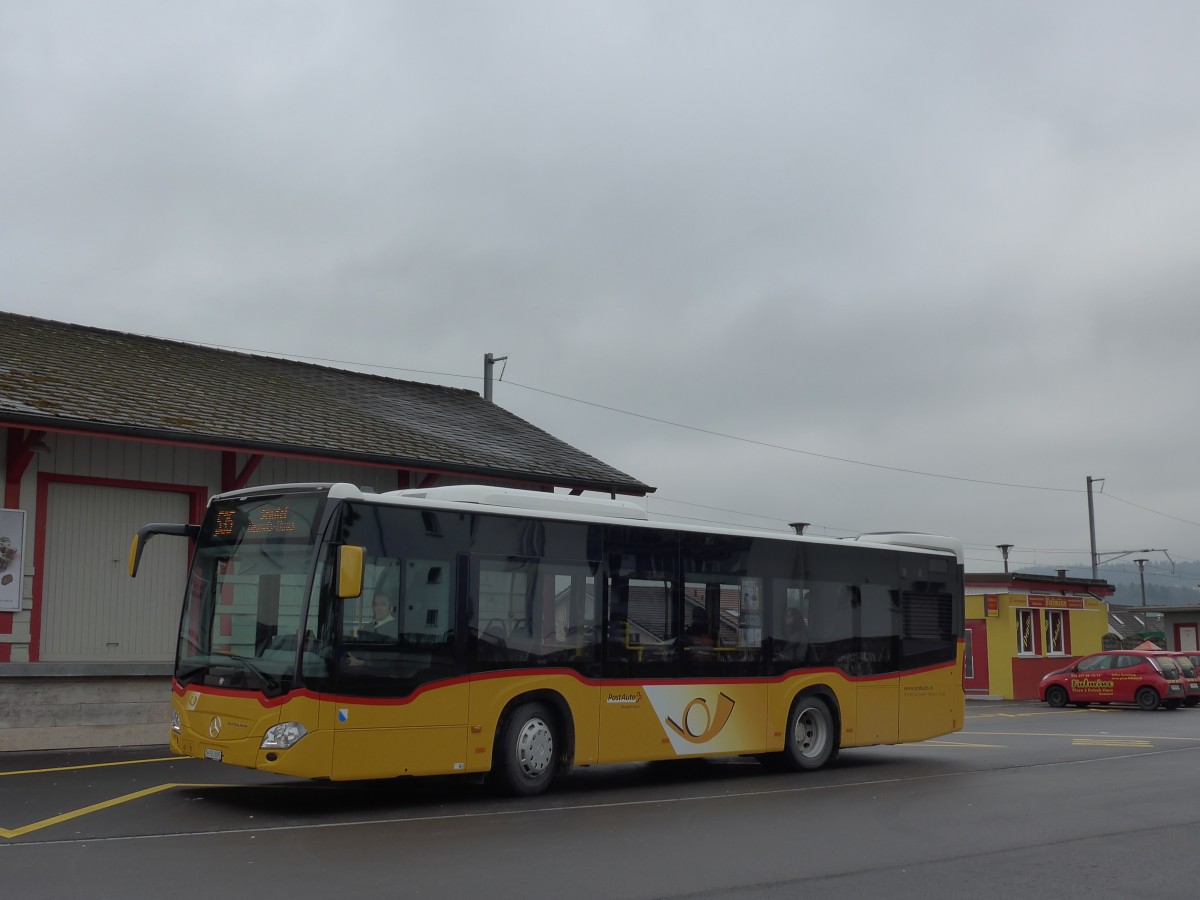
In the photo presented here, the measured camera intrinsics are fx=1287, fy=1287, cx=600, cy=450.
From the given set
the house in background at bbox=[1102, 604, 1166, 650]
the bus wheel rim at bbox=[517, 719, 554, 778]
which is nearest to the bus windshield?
the bus wheel rim at bbox=[517, 719, 554, 778]

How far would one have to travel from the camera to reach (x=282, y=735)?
10.8m

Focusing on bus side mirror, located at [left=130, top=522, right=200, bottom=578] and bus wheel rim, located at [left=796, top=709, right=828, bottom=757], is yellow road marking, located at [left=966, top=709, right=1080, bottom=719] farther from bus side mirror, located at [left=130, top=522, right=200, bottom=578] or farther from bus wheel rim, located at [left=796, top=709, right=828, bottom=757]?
bus side mirror, located at [left=130, top=522, right=200, bottom=578]

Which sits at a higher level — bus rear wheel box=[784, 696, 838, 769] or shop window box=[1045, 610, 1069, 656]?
shop window box=[1045, 610, 1069, 656]

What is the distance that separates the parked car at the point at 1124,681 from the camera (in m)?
31.7

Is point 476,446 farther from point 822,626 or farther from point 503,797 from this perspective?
point 503,797

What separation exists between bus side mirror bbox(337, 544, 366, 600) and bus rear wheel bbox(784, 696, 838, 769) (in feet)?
20.9

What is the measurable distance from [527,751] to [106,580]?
7.92 m

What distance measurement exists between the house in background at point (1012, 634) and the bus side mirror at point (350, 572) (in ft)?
106

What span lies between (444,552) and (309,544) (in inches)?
53.1

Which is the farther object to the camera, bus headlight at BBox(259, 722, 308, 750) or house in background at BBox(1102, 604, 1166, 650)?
house in background at BBox(1102, 604, 1166, 650)

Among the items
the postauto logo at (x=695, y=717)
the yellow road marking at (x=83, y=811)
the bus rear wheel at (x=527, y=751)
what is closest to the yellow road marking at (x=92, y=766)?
the yellow road marking at (x=83, y=811)

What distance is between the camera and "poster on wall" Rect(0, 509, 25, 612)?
16.2m

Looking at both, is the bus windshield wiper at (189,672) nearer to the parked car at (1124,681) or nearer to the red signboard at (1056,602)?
the parked car at (1124,681)

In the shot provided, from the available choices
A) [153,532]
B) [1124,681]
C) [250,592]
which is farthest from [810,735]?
[1124,681]
